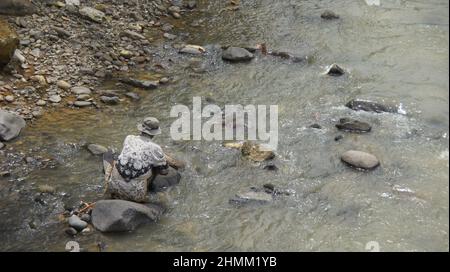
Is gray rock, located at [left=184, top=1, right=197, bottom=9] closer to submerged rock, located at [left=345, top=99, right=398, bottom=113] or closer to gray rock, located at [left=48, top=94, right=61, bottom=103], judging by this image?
gray rock, located at [left=48, top=94, right=61, bottom=103]

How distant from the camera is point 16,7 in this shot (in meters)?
8.09

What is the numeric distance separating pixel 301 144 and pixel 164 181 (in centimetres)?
171

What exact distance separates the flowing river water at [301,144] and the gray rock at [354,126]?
0.10 m

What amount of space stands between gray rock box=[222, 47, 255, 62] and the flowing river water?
124 millimetres

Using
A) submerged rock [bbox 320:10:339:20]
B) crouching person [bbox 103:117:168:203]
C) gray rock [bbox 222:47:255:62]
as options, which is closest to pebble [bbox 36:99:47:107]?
crouching person [bbox 103:117:168:203]

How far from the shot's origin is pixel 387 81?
24.8 feet

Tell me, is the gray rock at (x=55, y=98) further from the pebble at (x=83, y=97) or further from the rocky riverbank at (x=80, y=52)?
the pebble at (x=83, y=97)

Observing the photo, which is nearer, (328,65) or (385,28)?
(328,65)

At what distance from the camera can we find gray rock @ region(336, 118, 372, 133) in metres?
6.59

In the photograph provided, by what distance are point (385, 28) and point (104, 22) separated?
4503mm

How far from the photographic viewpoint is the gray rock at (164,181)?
5785 mm
